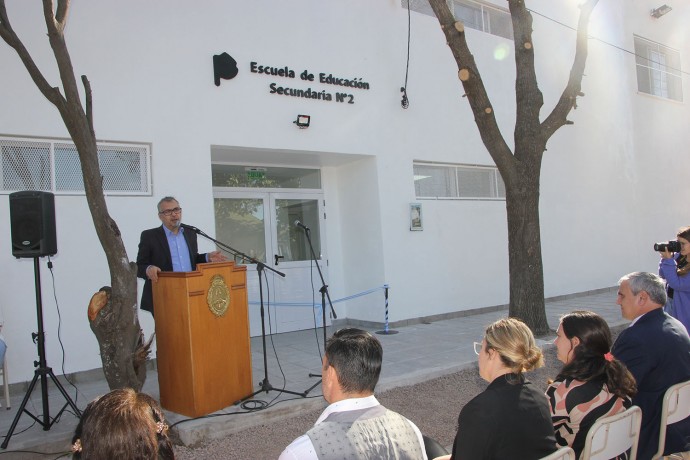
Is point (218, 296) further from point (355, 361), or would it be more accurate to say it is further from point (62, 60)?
point (355, 361)

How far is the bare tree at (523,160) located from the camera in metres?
7.21

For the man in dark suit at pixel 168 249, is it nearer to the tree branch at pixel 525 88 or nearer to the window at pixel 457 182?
the tree branch at pixel 525 88

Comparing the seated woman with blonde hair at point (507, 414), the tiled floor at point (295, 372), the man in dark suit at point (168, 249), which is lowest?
the tiled floor at point (295, 372)

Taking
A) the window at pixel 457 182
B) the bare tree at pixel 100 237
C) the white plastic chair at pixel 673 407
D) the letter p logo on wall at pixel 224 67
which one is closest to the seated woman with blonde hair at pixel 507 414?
the white plastic chair at pixel 673 407

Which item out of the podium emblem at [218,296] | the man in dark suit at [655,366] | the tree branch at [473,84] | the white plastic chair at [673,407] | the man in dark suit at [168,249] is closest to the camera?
the white plastic chair at [673,407]

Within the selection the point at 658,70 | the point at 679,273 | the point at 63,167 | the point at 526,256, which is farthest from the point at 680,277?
the point at 658,70

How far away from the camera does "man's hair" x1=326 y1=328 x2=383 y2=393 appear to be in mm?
1919

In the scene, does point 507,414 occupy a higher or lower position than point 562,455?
higher

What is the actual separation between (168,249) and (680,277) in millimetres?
4455

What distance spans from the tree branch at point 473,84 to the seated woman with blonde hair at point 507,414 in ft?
17.5

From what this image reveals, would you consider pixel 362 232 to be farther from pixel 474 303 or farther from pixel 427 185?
pixel 474 303

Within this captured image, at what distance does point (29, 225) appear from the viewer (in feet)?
14.8

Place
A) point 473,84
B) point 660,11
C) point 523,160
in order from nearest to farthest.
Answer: point 473,84 → point 523,160 → point 660,11

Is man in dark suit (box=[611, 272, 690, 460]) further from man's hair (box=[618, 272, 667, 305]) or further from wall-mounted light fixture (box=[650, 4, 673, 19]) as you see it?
wall-mounted light fixture (box=[650, 4, 673, 19])
